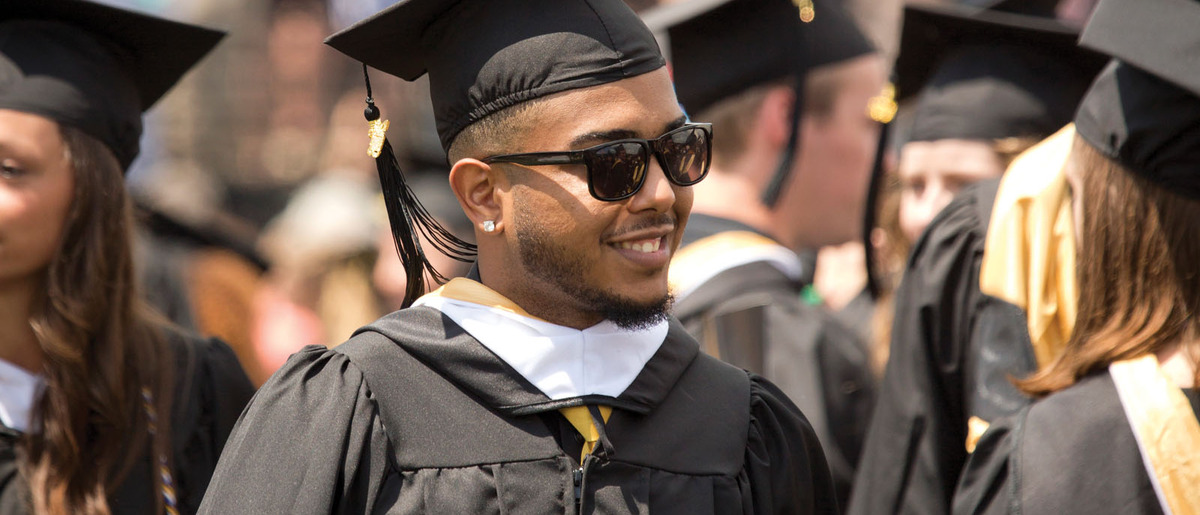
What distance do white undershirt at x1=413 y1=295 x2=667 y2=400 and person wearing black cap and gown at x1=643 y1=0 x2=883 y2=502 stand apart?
4.59 ft

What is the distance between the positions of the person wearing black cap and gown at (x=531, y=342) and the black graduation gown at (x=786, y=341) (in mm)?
1378

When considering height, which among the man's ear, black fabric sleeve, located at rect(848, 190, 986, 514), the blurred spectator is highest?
the man's ear

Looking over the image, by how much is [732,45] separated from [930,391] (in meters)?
1.40

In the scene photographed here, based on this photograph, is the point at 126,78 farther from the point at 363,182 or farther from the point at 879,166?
the point at 363,182

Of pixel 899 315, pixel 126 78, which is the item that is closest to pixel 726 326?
pixel 899 315

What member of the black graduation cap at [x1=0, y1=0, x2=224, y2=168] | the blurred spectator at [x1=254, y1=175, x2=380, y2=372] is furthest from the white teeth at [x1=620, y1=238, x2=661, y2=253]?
the blurred spectator at [x1=254, y1=175, x2=380, y2=372]

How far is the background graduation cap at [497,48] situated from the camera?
2.44m

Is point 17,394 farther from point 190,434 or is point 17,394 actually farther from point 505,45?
point 505,45

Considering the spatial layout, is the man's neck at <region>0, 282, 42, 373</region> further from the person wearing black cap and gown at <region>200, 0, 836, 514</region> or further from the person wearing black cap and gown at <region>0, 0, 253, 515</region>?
the person wearing black cap and gown at <region>200, 0, 836, 514</region>

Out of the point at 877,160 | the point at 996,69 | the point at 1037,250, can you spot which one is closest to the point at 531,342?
the point at 1037,250

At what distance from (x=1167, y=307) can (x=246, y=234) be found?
19.6 feet

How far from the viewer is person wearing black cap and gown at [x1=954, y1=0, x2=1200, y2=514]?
259cm

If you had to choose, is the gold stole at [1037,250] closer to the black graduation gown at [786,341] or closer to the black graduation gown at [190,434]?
the black graduation gown at [786,341]

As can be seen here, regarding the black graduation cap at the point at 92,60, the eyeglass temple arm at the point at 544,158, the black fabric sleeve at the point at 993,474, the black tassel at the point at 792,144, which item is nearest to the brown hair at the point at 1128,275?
the black fabric sleeve at the point at 993,474
